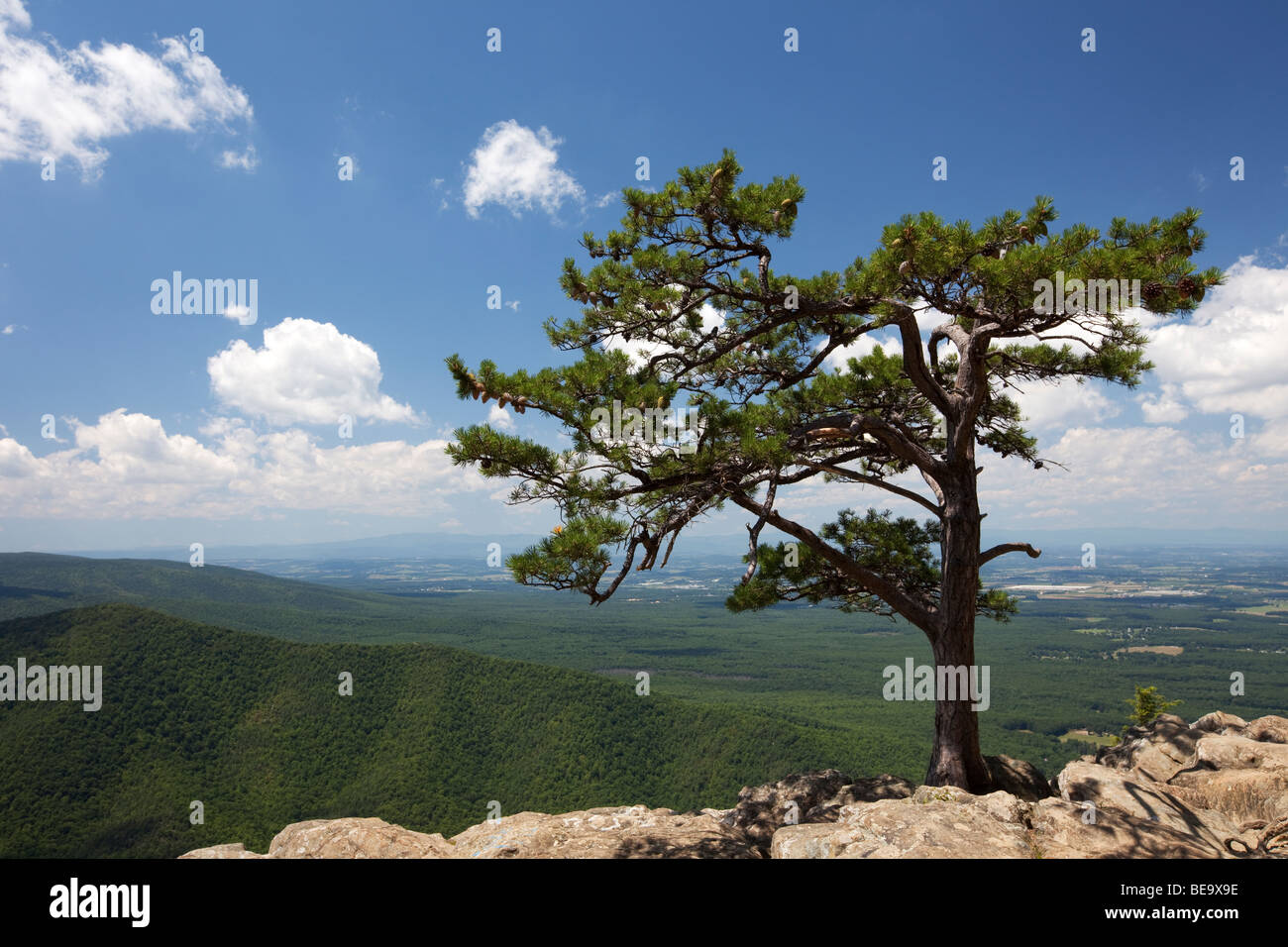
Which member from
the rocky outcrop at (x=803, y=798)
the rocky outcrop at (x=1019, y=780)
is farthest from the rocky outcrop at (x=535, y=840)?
the rocky outcrop at (x=1019, y=780)

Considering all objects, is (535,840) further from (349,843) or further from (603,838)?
(349,843)

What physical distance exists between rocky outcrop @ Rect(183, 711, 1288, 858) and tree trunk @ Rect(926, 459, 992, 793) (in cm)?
76

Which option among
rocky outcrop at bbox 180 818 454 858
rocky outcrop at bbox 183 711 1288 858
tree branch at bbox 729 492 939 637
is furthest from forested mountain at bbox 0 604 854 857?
tree branch at bbox 729 492 939 637

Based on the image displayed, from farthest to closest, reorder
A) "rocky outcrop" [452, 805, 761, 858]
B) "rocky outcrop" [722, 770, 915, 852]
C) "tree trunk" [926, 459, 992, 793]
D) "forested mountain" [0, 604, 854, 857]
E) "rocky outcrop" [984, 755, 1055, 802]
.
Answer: "forested mountain" [0, 604, 854, 857], "rocky outcrop" [984, 755, 1055, 802], "rocky outcrop" [722, 770, 915, 852], "tree trunk" [926, 459, 992, 793], "rocky outcrop" [452, 805, 761, 858]

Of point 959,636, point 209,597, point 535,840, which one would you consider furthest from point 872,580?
point 209,597

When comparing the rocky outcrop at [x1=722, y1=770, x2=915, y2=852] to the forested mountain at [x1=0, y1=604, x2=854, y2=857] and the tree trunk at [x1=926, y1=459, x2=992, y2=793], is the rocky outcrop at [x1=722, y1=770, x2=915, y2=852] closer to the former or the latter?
the tree trunk at [x1=926, y1=459, x2=992, y2=793]

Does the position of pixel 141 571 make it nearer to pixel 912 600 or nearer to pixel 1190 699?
pixel 912 600

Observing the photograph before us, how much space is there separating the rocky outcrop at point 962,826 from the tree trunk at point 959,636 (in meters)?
0.76

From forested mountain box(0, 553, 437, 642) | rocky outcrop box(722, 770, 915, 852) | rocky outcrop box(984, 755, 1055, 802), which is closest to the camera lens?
rocky outcrop box(722, 770, 915, 852)

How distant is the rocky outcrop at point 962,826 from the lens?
396 cm

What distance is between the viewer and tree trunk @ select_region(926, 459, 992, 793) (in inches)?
257

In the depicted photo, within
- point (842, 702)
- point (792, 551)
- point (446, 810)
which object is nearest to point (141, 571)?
point (446, 810)

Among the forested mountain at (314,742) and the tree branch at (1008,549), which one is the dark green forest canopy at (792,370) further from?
the forested mountain at (314,742)
